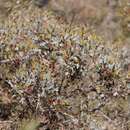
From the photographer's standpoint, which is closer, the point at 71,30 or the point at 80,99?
the point at 80,99

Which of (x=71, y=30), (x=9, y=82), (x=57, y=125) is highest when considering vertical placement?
(x=71, y=30)

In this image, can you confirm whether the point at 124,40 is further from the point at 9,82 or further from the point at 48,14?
the point at 9,82

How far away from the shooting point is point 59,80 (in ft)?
16.9

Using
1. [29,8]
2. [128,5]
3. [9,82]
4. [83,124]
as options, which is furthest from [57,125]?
[128,5]

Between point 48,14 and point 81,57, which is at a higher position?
point 48,14

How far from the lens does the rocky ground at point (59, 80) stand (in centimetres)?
503

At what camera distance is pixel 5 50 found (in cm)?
537

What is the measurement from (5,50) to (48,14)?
0.90m

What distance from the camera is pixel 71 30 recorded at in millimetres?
5531

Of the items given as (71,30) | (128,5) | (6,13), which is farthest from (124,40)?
(71,30)

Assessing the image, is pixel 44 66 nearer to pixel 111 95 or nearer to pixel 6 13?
pixel 111 95

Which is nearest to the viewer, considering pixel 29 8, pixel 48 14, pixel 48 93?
pixel 48 93

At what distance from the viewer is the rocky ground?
503 centimetres

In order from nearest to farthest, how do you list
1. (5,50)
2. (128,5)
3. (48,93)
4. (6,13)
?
1. (48,93)
2. (5,50)
3. (6,13)
4. (128,5)
